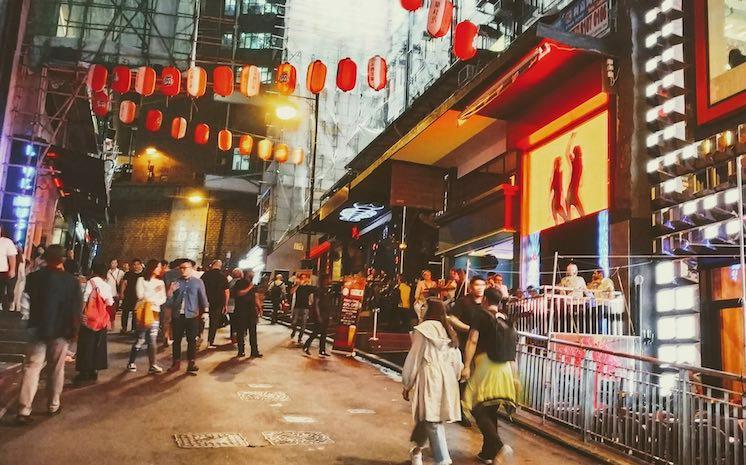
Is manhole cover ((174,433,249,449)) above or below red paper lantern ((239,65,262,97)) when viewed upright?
below

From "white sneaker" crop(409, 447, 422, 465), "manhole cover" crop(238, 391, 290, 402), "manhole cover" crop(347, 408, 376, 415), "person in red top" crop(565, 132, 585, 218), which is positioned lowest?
"manhole cover" crop(347, 408, 376, 415)

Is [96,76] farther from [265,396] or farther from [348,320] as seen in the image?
[265,396]

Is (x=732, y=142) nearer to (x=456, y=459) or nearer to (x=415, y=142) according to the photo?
(x=456, y=459)

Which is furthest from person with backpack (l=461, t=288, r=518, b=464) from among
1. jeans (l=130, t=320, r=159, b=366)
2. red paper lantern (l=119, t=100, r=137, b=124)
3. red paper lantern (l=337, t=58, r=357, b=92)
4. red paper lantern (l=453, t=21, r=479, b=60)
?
red paper lantern (l=119, t=100, r=137, b=124)

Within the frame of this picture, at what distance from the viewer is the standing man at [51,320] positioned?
6790 millimetres

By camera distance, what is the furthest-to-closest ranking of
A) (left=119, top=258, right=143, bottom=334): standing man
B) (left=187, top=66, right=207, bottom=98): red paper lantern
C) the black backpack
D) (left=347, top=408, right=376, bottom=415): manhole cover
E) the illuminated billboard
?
(left=187, top=66, right=207, bottom=98): red paper lantern < (left=119, top=258, right=143, bottom=334): standing man < the illuminated billboard < (left=347, top=408, right=376, bottom=415): manhole cover < the black backpack

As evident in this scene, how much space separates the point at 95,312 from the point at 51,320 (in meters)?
2.35

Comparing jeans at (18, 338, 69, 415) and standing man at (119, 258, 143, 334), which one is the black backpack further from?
standing man at (119, 258, 143, 334)

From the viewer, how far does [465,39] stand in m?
15.7

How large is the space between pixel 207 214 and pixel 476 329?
3942cm

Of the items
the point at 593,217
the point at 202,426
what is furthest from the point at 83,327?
the point at 593,217

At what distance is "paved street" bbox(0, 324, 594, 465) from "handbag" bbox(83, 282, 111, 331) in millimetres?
980

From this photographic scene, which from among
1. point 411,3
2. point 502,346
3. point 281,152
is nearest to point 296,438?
point 502,346

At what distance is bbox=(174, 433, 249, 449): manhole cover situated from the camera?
20.5ft
